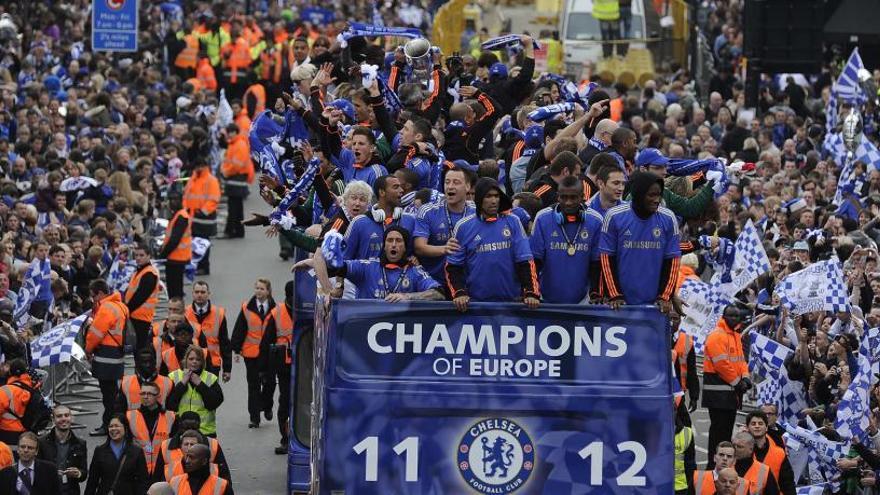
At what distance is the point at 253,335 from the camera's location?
22.4 m

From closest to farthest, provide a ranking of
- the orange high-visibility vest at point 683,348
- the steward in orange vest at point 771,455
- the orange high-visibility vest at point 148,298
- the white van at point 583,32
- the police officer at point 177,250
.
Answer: the steward in orange vest at point 771,455 → the orange high-visibility vest at point 683,348 → the orange high-visibility vest at point 148,298 → the police officer at point 177,250 → the white van at point 583,32

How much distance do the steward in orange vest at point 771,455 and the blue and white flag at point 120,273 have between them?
31.4 ft

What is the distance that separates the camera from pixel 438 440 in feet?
42.9

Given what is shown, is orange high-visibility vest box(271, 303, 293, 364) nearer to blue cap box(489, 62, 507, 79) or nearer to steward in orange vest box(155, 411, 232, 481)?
blue cap box(489, 62, 507, 79)

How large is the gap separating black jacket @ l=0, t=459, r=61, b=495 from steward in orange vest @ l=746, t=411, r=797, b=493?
581 centimetres

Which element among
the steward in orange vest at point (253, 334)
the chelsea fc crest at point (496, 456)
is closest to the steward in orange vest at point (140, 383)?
the steward in orange vest at point (253, 334)

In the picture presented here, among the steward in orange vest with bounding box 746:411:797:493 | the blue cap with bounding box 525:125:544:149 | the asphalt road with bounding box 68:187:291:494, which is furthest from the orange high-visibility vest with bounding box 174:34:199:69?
the steward in orange vest with bounding box 746:411:797:493

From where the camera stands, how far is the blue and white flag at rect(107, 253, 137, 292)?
25.1 meters

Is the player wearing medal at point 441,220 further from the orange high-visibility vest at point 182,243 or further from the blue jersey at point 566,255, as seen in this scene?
the orange high-visibility vest at point 182,243

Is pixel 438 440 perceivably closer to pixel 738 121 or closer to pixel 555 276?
pixel 555 276

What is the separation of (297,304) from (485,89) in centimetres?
512

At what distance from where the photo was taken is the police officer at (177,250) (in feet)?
90.4

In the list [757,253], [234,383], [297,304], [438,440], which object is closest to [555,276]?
[438,440]

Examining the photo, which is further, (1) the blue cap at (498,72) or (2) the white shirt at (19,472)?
(1) the blue cap at (498,72)
